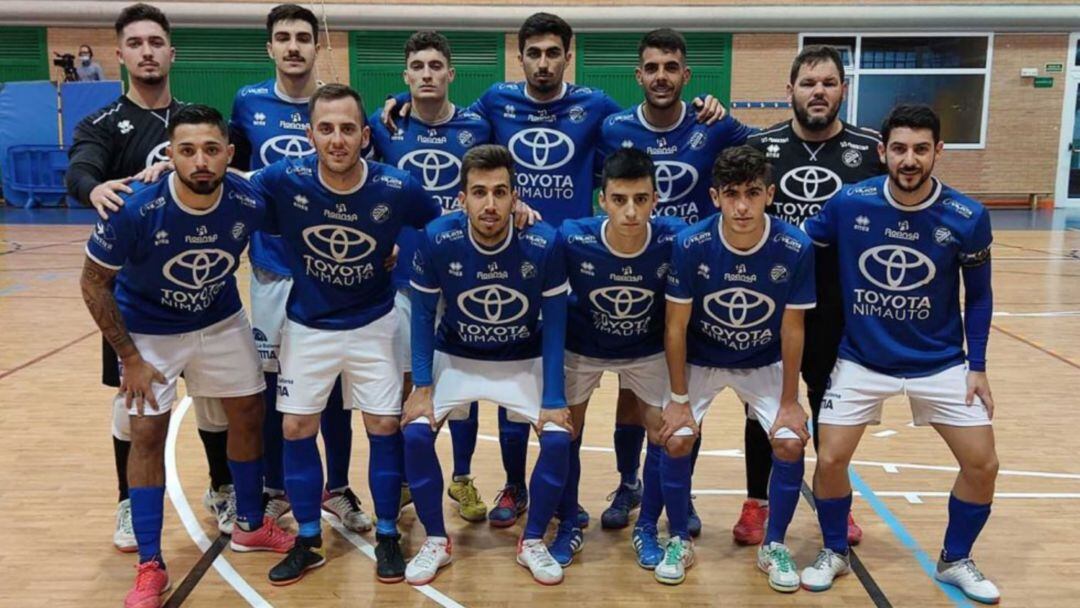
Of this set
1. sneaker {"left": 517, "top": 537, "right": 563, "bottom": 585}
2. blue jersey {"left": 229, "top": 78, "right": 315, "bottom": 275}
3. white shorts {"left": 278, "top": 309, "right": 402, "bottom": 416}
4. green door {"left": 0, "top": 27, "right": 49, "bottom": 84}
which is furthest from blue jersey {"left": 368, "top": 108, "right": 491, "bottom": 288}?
green door {"left": 0, "top": 27, "right": 49, "bottom": 84}

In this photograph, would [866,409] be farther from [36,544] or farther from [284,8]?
[36,544]

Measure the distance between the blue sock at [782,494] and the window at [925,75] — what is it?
1540 cm

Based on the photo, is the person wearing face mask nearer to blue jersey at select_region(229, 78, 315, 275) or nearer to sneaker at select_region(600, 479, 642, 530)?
blue jersey at select_region(229, 78, 315, 275)

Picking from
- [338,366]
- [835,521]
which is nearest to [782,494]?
[835,521]

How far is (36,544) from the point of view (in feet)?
12.9

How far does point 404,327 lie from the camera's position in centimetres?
414

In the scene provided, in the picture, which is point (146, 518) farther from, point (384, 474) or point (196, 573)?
point (384, 474)

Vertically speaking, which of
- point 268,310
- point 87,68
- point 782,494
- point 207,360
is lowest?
point 782,494

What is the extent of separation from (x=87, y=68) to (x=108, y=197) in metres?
15.7

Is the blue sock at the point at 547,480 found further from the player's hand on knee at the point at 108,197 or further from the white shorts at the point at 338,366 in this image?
the player's hand on knee at the point at 108,197

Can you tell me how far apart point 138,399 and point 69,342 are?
4.90 meters

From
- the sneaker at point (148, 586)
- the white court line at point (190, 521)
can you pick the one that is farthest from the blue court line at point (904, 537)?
the sneaker at point (148, 586)

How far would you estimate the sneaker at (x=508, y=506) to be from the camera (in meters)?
4.21

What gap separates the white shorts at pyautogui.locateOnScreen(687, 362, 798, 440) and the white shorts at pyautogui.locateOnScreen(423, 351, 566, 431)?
66 centimetres
